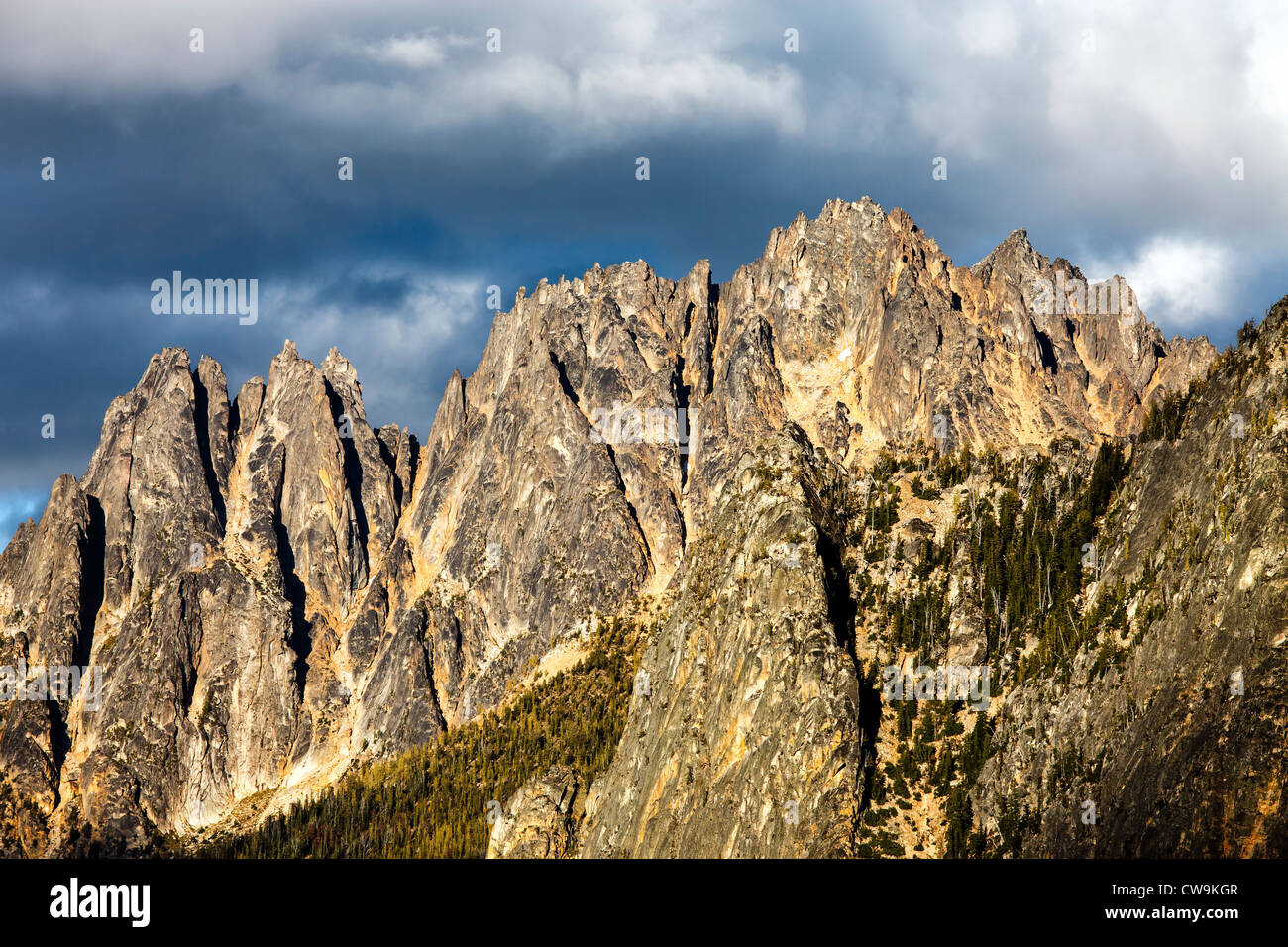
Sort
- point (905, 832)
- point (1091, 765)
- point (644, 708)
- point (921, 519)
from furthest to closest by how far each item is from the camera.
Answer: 1. point (644, 708)
2. point (921, 519)
3. point (905, 832)
4. point (1091, 765)

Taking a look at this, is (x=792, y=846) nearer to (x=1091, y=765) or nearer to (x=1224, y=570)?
(x=1091, y=765)

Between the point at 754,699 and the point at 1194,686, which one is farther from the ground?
the point at 1194,686

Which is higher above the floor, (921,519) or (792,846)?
(921,519)

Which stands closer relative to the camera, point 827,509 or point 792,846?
point 792,846

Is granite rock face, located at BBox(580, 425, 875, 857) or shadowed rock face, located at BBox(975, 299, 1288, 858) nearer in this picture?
shadowed rock face, located at BBox(975, 299, 1288, 858)

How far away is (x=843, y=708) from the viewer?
412ft

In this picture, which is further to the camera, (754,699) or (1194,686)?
(754,699)

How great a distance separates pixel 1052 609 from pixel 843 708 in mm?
25630

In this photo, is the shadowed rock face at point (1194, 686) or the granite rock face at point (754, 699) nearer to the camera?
the shadowed rock face at point (1194, 686)
